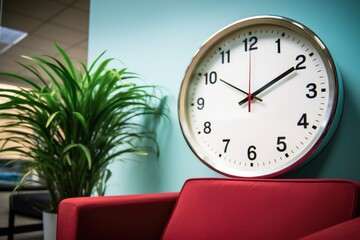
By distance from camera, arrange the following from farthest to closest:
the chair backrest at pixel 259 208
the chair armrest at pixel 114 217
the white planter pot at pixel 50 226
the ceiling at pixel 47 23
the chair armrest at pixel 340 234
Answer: the ceiling at pixel 47 23, the white planter pot at pixel 50 226, the chair armrest at pixel 114 217, the chair backrest at pixel 259 208, the chair armrest at pixel 340 234

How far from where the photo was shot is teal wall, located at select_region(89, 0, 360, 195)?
982 millimetres

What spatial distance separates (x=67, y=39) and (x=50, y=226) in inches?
131

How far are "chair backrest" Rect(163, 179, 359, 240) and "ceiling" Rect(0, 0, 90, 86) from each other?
7.84ft

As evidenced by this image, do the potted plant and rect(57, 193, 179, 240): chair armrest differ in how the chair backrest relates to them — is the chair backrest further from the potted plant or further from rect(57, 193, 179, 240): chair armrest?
the potted plant

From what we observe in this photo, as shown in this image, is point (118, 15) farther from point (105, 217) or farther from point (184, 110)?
point (105, 217)

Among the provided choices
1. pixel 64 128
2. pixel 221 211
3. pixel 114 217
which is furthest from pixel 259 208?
pixel 64 128

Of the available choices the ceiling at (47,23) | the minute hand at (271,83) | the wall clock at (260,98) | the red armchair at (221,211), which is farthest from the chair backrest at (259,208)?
the ceiling at (47,23)

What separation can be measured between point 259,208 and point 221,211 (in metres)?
0.11

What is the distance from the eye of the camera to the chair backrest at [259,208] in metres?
0.70

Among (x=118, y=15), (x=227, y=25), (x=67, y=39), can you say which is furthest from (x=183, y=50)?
(x=67, y=39)

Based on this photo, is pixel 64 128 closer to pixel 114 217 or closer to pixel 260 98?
pixel 114 217

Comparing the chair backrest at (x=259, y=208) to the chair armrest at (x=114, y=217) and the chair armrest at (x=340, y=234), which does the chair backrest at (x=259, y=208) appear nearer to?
the chair armrest at (x=114, y=217)

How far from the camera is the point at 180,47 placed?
144 cm

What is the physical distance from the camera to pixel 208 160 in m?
1.18
